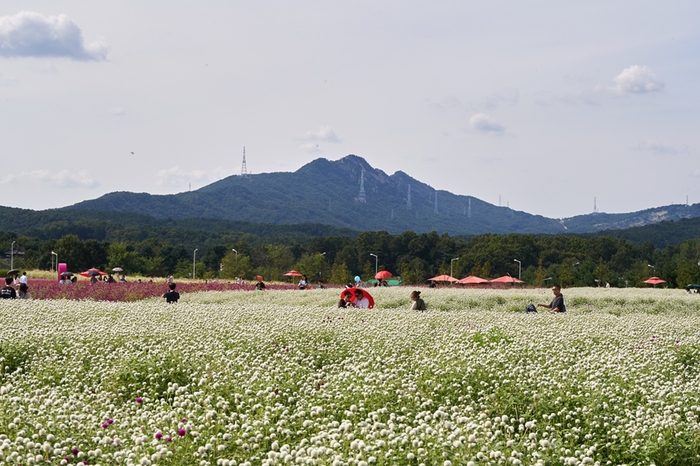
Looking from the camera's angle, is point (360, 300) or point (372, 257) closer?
point (360, 300)

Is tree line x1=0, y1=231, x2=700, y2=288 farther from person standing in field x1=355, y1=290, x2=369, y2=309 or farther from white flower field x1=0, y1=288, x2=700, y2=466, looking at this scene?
white flower field x1=0, y1=288, x2=700, y2=466

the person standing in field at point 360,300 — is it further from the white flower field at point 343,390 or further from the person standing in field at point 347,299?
the white flower field at point 343,390

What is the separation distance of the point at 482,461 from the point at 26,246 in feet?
445

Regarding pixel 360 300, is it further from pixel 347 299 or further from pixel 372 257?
pixel 372 257

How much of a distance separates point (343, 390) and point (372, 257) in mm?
121702

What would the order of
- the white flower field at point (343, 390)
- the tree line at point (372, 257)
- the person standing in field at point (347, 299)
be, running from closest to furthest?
the white flower field at point (343, 390) < the person standing in field at point (347, 299) < the tree line at point (372, 257)

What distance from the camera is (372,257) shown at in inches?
5133

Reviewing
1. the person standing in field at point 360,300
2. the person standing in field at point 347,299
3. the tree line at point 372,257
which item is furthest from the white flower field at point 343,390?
the tree line at point 372,257

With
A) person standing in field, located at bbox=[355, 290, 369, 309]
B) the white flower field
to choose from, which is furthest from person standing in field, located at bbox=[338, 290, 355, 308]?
the white flower field

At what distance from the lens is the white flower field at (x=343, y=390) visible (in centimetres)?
643

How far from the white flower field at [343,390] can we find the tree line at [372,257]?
275 feet

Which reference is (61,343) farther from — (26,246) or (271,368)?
(26,246)

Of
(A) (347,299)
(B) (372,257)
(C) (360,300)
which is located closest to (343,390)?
(A) (347,299)

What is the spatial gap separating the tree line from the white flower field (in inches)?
3301
